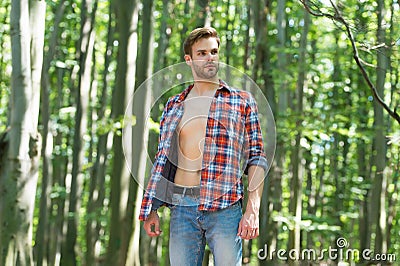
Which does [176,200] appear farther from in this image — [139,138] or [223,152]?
[139,138]

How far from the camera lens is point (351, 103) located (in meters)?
22.6

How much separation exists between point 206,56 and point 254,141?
56cm

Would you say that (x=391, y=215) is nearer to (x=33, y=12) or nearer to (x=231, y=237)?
(x=33, y=12)

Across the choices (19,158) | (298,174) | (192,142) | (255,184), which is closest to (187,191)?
(192,142)

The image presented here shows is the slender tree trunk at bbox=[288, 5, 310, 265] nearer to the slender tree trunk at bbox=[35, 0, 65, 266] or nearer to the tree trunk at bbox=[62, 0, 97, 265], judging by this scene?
the tree trunk at bbox=[62, 0, 97, 265]

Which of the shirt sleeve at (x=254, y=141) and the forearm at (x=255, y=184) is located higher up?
the shirt sleeve at (x=254, y=141)

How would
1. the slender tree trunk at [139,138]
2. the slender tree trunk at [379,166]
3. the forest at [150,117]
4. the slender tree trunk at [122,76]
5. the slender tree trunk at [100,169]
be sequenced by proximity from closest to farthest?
the forest at [150,117]
the slender tree trunk at [139,138]
the slender tree trunk at [122,76]
the slender tree trunk at [379,166]
the slender tree trunk at [100,169]

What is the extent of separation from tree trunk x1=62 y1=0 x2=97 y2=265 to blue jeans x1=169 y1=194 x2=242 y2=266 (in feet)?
40.2

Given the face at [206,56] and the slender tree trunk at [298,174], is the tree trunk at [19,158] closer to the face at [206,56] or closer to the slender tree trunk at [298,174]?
the face at [206,56]

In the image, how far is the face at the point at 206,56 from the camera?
417 centimetres

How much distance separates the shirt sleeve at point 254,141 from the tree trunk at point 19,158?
4.35 m

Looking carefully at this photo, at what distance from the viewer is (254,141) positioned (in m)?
4.15

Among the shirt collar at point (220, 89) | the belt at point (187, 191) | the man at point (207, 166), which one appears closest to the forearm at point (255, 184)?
the man at point (207, 166)

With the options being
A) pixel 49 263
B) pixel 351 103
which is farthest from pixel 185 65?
pixel 351 103
